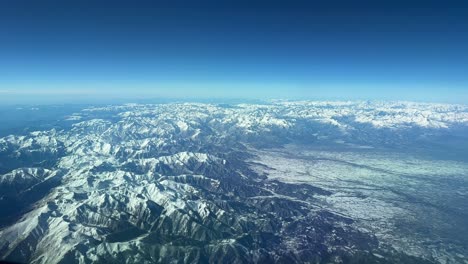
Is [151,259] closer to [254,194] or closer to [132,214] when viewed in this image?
[132,214]

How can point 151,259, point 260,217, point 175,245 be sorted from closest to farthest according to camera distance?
point 151,259 < point 175,245 < point 260,217

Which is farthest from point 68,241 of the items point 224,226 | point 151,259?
point 224,226

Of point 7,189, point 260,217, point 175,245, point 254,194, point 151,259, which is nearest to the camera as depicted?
point 151,259

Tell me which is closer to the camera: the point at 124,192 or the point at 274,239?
the point at 274,239

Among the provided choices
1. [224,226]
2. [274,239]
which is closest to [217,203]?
[224,226]

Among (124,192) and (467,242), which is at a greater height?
(124,192)

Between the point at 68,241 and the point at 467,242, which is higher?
the point at 68,241

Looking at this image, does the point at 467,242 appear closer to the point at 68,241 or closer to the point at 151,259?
the point at 151,259

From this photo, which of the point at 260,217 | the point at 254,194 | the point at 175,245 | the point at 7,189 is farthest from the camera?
the point at 254,194

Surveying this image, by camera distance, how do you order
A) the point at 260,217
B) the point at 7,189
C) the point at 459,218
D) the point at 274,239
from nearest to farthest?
the point at 274,239, the point at 260,217, the point at 459,218, the point at 7,189
